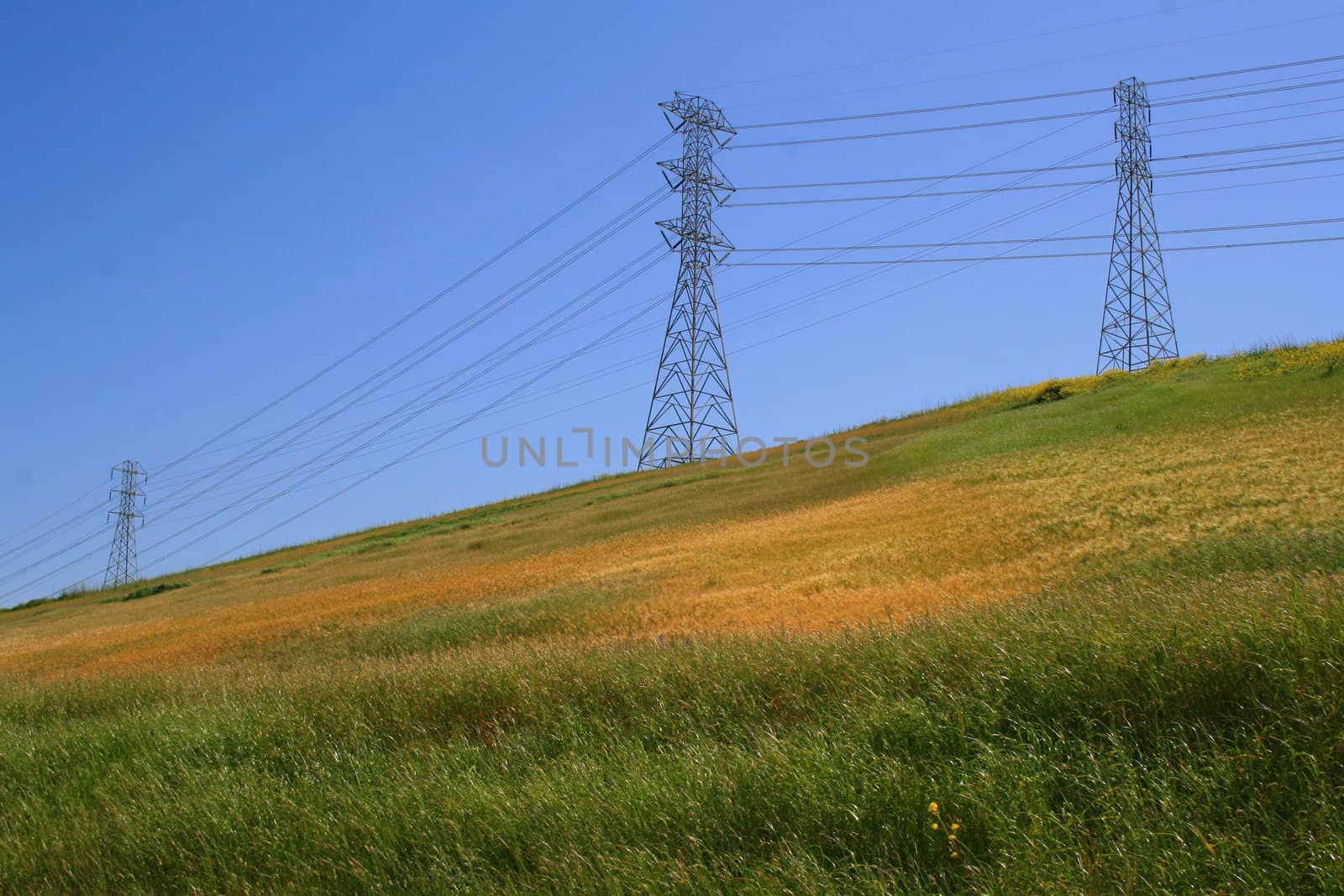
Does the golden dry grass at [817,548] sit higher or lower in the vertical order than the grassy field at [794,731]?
higher

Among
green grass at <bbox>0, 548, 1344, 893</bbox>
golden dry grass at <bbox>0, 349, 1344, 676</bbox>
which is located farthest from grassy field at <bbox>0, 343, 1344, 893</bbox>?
golden dry grass at <bbox>0, 349, 1344, 676</bbox>

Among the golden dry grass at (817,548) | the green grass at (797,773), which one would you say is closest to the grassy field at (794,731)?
the green grass at (797,773)

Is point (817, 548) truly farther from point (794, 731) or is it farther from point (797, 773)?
point (797, 773)

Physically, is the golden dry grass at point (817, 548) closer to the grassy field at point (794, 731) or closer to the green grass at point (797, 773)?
the grassy field at point (794, 731)

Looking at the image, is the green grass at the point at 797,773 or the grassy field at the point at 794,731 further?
the grassy field at the point at 794,731

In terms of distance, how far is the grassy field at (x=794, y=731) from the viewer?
6508mm

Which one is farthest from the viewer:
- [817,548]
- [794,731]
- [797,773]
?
[817,548]

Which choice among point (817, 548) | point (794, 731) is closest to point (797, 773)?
point (794, 731)

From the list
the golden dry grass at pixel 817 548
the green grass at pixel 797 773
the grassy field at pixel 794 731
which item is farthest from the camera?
the golden dry grass at pixel 817 548

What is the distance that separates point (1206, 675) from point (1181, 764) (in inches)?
38.1

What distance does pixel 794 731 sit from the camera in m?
8.77

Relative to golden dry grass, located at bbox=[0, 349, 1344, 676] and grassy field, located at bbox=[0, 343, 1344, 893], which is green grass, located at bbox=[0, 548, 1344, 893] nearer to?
grassy field, located at bbox=[0, 343, 1344, 893]

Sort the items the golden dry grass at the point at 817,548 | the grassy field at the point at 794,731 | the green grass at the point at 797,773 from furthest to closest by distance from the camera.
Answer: the golden dry grass at the point at 817,548 → the grassy field at the point at 794,731 → the green grass at the point at 797,773

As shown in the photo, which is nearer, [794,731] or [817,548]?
[794,731]
